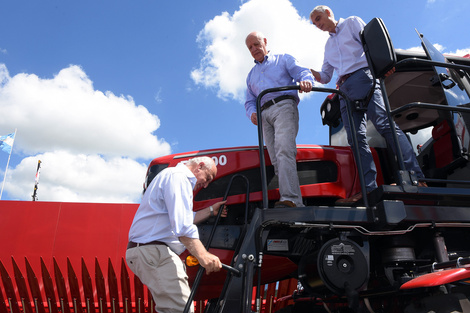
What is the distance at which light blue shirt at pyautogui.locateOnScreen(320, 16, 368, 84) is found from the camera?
3.64 m

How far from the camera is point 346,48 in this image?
3727mm

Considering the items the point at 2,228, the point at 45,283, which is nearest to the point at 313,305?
the point at 45,283

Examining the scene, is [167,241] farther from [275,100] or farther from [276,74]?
[276,74]

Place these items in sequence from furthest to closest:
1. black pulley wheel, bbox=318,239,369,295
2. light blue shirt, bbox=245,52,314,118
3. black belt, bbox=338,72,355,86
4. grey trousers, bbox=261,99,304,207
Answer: black belt, bbox=338,72,355,86, light blue shirt, bbox=245,52,314,118, grey trousers, bbox=261,99,304,207, black pulley wheel, bbox=318,239,369,295

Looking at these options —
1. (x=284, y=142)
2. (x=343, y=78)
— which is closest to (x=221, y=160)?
(x=284, y=142)

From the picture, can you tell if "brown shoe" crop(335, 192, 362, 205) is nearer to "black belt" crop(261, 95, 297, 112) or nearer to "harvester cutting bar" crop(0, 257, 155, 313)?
"black belt" crop(261, 95, 297, 112)

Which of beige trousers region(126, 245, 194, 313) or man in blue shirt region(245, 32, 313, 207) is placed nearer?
beige trousers region(126, 245, 194, 313)

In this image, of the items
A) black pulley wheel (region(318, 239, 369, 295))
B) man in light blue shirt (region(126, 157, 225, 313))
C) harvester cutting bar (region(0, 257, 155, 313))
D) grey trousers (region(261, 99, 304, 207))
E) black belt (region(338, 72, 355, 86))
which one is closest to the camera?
man in light blue shirt (region(126, 157, 225, 313))

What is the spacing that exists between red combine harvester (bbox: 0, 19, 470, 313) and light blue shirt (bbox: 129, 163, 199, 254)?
49cm

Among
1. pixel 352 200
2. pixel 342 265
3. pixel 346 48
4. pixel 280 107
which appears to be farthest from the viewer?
pixel 346 48

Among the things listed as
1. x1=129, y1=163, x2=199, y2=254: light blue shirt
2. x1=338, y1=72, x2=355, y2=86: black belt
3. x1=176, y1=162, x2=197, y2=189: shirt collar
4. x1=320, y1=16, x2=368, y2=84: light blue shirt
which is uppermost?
x1=320, y1=16, x2=368, y2=84: light blue shirt

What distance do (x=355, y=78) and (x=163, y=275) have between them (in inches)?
98.2

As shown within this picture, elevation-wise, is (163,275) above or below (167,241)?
below

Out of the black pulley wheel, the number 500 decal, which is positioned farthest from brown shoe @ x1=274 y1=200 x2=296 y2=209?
the number 500 decal
